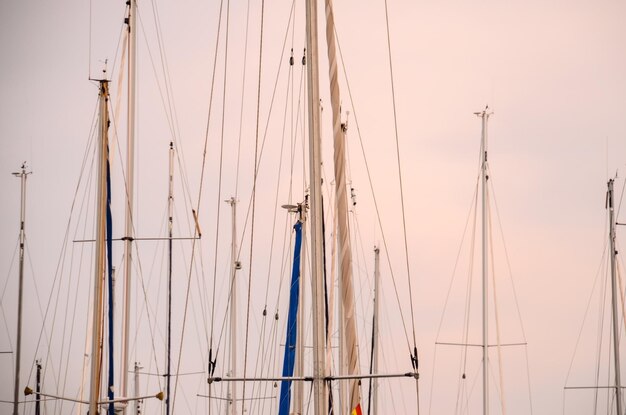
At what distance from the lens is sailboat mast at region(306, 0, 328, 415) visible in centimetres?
1864

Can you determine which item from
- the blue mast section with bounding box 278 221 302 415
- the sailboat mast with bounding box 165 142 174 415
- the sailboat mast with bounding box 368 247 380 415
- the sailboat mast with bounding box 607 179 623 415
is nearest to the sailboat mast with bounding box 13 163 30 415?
the sailboat mast with bounding box 165 142 174 415

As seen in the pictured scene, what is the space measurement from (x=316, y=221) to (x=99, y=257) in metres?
7.59

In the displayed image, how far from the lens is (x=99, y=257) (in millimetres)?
25484

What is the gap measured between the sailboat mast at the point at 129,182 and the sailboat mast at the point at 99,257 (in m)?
2.31

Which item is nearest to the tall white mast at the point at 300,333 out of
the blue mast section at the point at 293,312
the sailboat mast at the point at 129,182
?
the blue mast section at the point at 293,312

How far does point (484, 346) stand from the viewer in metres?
36.8

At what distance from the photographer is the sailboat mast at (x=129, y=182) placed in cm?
2798

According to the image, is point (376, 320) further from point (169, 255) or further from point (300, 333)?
point (169, 255)

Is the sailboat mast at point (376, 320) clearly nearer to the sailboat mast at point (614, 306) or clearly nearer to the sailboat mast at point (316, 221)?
the sailboat mast at point (614, 306)

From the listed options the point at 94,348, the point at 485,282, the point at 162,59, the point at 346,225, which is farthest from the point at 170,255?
the point at 346,225

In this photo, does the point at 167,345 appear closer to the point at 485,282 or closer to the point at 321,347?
the point at 485,282

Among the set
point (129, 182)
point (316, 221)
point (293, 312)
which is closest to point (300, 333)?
point (293, 312)

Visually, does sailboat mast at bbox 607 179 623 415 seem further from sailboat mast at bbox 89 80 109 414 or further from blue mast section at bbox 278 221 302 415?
sailboat mast at bbox 89 80 109 414

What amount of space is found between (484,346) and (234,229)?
747 centimetres
